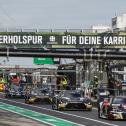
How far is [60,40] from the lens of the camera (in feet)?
183

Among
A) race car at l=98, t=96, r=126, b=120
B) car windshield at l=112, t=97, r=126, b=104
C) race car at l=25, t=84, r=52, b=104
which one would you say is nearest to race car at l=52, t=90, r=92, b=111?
race car at l=98, t=96, r=126, b=120

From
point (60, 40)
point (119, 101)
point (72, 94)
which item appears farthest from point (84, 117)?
point (60, 40)

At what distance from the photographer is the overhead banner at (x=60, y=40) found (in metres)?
55.6

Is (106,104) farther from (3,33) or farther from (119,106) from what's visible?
(3,33)

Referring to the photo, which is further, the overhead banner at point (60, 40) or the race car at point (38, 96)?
the overhead banner at point (60, 40)

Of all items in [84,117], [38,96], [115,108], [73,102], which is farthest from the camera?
[38,96]

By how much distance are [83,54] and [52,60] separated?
62.2 ft

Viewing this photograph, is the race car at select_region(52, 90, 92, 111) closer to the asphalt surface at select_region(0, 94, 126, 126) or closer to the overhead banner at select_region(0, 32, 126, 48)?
the asphalt surface at select_region(0, 94, 126, 126)

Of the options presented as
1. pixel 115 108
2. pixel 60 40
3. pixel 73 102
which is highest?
pixel 60 40

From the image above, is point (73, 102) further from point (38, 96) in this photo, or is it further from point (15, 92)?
point (15, 92)

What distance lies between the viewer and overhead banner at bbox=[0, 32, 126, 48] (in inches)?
2188

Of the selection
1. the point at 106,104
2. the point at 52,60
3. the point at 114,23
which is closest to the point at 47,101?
the point at 106,104

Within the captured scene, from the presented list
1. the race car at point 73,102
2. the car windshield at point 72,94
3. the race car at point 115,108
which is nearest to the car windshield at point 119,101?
the race car at point 115,108

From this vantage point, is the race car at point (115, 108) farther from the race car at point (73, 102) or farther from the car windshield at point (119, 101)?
the race car at point (73, 102)
